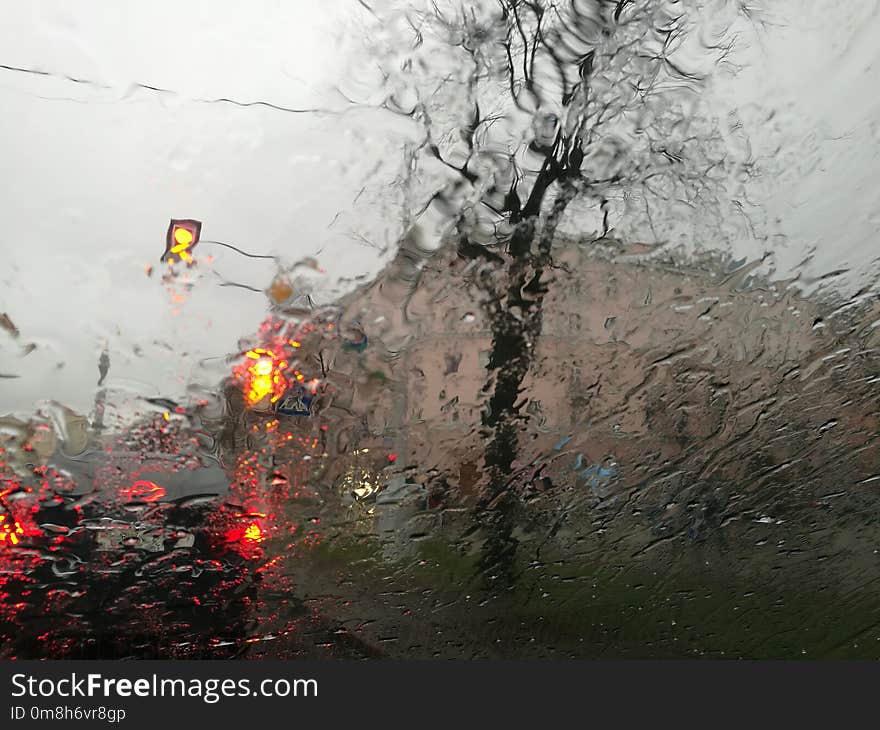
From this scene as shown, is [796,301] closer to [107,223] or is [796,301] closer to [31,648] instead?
[107,223]

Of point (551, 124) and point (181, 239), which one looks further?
point (551, 124)

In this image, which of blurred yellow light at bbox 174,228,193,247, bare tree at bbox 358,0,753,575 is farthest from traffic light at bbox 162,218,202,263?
bare tree at bbox 358,0,753,575

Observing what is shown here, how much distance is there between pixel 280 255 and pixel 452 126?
459mm

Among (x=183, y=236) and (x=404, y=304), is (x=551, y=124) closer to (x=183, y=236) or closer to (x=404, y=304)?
(x=404, y=304)

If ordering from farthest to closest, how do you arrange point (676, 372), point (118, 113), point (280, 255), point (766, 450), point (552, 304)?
point (766, 450)
point (676, 372)
point (552, 304)
point (280, 255)
point (118, 113)

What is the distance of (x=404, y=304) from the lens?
1.37 metres

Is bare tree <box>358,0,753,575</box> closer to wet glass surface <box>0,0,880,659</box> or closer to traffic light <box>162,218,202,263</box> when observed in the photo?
wet glass surface <box>0,0,880,659</box>

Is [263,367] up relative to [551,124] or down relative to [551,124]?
down

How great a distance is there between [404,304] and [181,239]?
47 cm

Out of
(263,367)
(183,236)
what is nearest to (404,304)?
(263,367)

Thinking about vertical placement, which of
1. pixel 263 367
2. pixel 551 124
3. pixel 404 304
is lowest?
pixel 263 367

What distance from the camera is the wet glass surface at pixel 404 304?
4.05 feet

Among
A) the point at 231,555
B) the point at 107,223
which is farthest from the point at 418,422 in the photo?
the point at 107,223

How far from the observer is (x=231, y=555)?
58.7 inches
